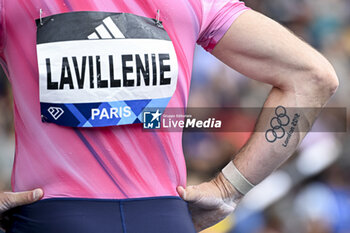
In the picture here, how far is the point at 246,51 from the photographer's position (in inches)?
90.5

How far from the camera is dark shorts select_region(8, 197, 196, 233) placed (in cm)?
201

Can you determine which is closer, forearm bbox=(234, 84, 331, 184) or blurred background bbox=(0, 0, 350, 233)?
forearm bbox=(234, 84, 331, 184)

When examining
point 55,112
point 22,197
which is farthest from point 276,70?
point 22,197

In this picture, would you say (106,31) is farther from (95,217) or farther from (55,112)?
(95,217)

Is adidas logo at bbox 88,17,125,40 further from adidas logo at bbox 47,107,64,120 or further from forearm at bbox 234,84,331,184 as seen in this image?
forearm at bbox 234,84,331,184

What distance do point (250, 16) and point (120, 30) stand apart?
1.72 ft

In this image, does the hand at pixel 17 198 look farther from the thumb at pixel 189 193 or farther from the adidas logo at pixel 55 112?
the thumb at pixel 189 193

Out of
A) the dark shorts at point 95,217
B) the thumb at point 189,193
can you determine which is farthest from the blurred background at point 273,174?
the dark shorts at point 95,217

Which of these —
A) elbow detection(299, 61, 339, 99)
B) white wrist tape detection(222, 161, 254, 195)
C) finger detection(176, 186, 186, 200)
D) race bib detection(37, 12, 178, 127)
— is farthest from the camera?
white wrist tape detection(222, 161, 254, 195)

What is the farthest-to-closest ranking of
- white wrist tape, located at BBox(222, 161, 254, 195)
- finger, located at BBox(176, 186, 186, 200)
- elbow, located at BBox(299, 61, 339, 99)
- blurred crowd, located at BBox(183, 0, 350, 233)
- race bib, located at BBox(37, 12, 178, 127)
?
blurred crowd, located at BBox(183, 0, 350, 233)
white wrist tape, located at BBox(222, 161, 254, 195)
elbow, located at BBox(299, 61, 339, 99)
finger, located at BBox(176, 186, 186, 200)
race bib, located at BBox(37, 12, 178, 127)

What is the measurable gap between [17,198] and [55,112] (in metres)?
0.30

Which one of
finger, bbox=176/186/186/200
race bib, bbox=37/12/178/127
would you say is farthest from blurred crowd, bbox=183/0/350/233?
race bib, bbox=37/12/178/127

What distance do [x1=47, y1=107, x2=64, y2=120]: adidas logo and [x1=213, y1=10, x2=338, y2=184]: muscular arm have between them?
629 millimetres

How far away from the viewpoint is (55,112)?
2000 millimetres
